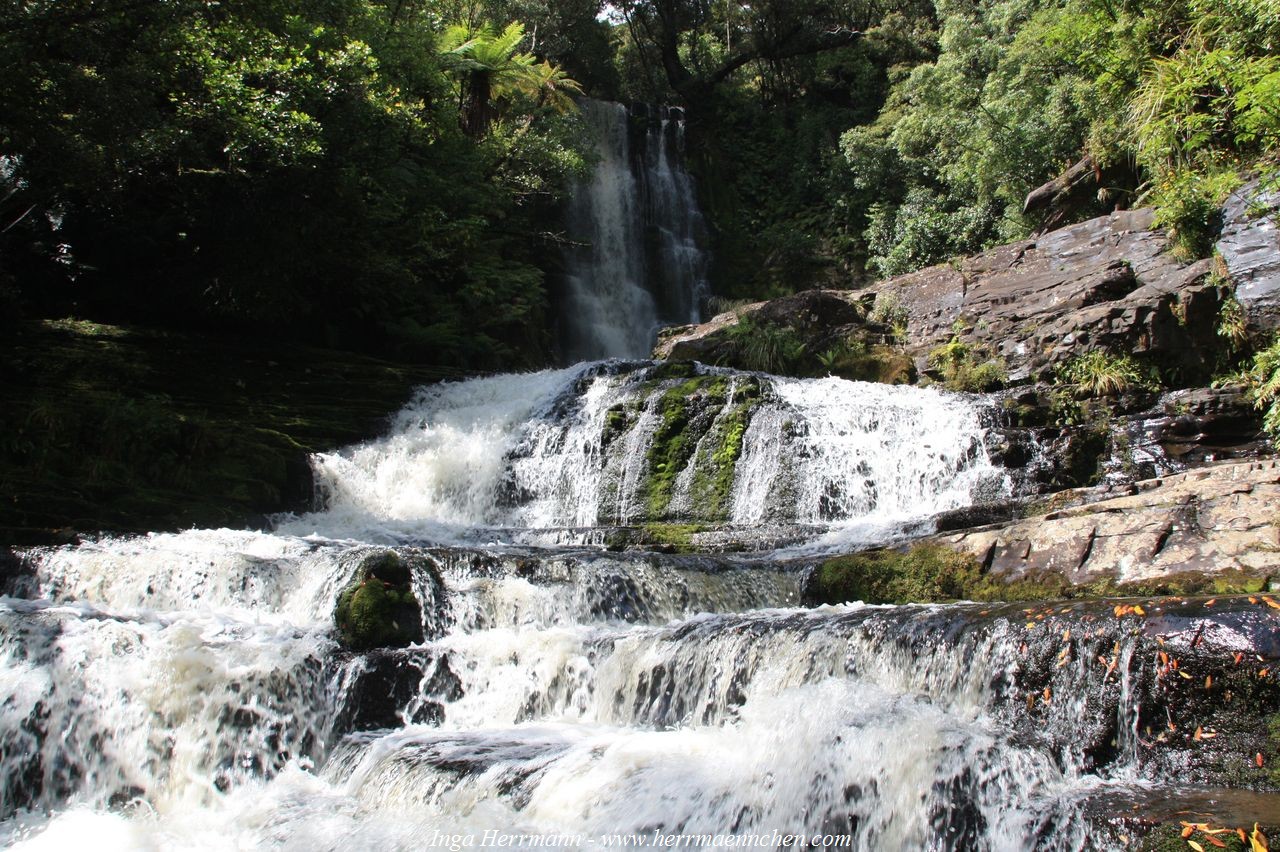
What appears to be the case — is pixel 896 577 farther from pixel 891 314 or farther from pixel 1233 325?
pixel 891 314

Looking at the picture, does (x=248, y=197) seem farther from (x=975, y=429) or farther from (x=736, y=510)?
(x=975, y=429)

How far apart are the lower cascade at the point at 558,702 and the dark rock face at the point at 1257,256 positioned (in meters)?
5.20

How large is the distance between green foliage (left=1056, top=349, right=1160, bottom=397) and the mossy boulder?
8.89 m

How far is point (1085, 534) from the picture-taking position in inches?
251

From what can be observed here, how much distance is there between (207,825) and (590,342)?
17.0 metres

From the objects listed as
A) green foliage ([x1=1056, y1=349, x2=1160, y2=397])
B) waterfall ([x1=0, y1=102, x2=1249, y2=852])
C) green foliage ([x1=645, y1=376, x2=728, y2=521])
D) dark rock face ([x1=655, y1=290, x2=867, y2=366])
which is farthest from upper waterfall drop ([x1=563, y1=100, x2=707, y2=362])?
waterfall ([x1=0, y1=102, x2=1249, y2=852])

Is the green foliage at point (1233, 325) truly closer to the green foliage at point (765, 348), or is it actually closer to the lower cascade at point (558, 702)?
the lower cascade at point (558, 702)

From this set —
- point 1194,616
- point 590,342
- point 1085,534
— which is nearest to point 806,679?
point 1194,616

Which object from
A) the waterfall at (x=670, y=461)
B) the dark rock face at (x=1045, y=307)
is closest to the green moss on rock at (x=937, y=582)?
the waterfall at (x=670, y=461)

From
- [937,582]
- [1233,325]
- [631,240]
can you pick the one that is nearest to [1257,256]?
[1233,325]

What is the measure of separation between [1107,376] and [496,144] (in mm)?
13559

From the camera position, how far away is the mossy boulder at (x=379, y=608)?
6.27 meters

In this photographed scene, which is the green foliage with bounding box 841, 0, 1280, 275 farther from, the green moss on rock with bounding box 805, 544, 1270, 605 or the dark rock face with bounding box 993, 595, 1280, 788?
the dark rock face with bounding box 993, 595, 1280, 788

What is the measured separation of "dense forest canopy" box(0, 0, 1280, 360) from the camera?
11500 millimetres
